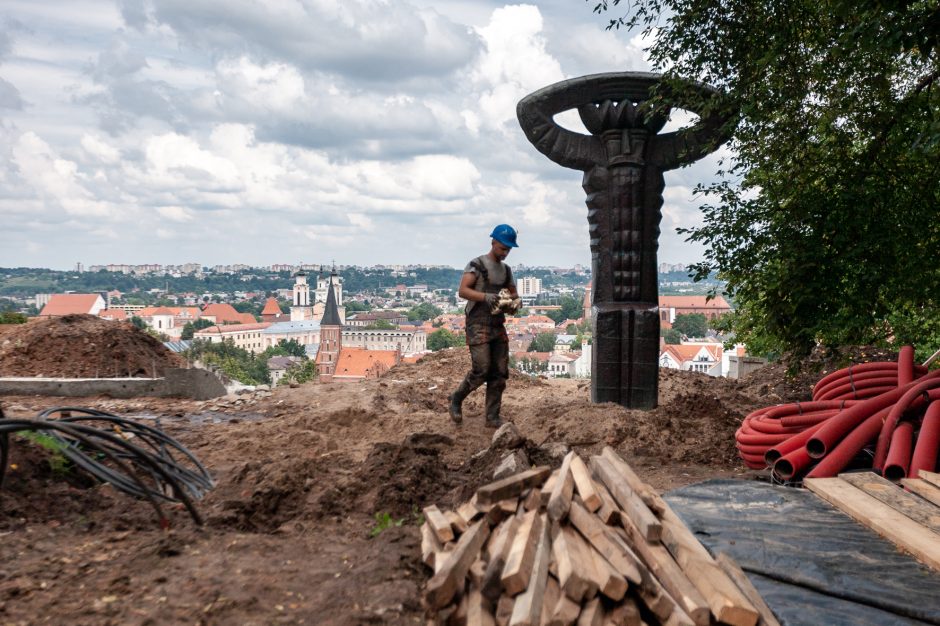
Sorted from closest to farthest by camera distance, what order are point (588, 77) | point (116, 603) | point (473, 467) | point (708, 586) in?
point (708, 586), point (116, 603), point (473, 467), point (588, 77)

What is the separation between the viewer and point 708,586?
10.5ft

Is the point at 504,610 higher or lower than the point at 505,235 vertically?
lower

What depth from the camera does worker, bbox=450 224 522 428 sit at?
8.28m

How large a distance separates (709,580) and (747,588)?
1.03 ft

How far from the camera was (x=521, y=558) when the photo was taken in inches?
125

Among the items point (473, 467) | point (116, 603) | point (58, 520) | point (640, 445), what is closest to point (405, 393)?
point (640, 445)

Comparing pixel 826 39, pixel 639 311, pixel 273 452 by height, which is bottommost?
pixel 273 452

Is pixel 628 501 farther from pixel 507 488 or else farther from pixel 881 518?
pixel 881 518

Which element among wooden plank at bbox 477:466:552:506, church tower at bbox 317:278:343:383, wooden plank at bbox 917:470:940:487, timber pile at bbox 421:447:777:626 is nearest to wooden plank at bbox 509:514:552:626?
timber pile at bbox 421:447:777:626

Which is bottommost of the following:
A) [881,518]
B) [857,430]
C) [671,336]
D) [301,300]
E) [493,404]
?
[671,336]

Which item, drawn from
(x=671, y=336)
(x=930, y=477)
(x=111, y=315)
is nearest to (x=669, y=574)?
(x=930, y=477)

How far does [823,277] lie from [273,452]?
5.69 meters

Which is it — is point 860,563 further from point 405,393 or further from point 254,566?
point 405,393

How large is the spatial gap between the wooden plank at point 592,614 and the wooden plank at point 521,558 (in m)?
0.25
